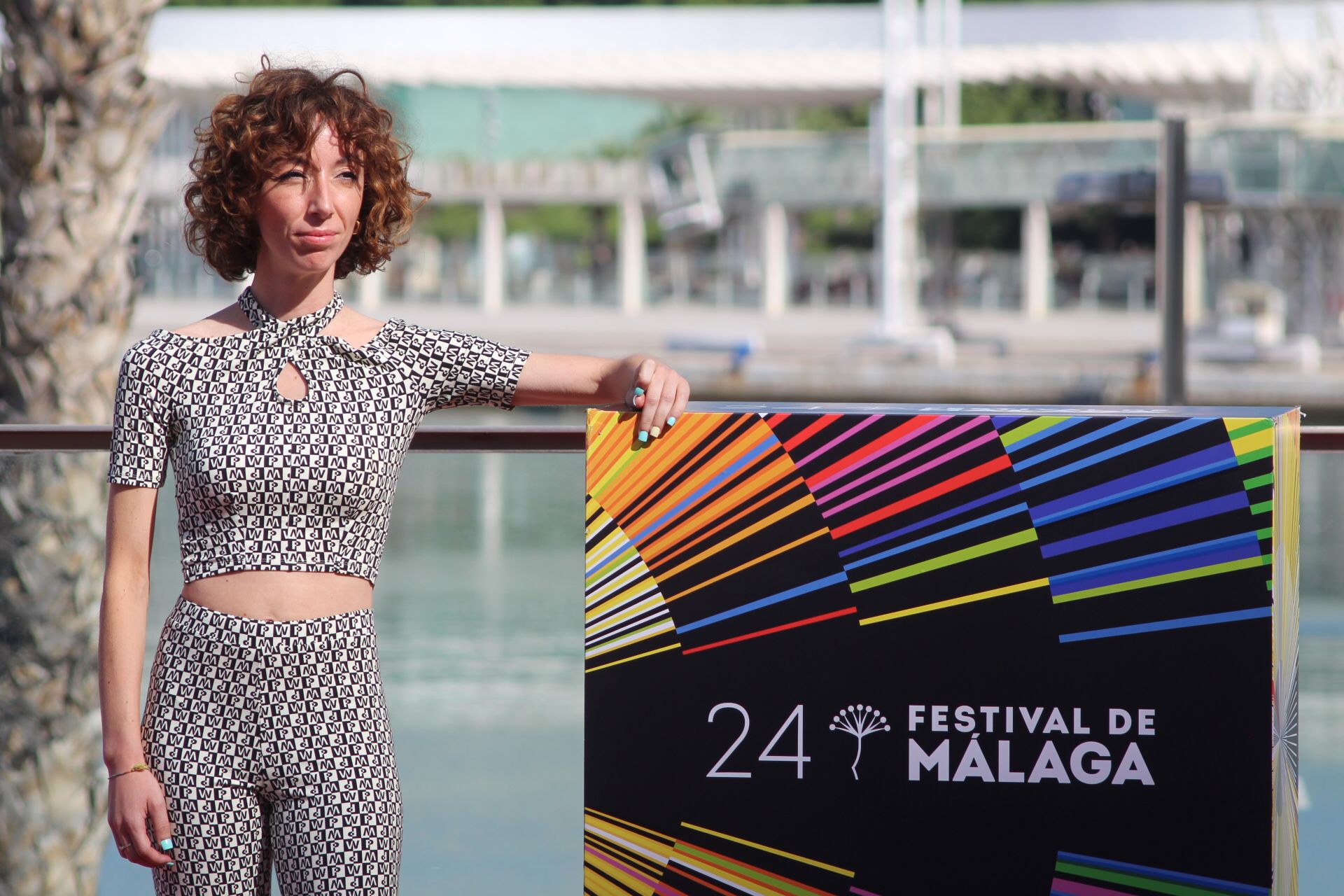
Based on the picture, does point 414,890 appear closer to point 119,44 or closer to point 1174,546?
point 1174,546

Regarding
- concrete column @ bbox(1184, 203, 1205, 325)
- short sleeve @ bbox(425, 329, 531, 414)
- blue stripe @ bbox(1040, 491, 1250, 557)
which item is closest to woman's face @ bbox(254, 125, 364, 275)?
short sleeve @ bbox(425, 329, 531, 414)

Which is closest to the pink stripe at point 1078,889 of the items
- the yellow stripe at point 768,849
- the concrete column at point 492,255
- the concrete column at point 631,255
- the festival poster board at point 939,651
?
the festival poster board at point 939,651

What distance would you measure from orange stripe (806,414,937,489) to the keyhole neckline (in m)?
0.61

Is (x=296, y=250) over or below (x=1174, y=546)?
over

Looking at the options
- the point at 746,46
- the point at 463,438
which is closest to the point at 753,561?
the point at 463,438

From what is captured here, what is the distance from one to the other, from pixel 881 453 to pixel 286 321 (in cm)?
73

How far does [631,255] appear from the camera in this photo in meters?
39.6

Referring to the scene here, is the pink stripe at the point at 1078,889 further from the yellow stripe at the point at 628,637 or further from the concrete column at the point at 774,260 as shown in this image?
the concrete column at the point at 774,260

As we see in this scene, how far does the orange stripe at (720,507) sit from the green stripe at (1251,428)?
50cm

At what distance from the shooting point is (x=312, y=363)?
1.92m

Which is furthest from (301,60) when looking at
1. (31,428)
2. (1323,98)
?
(1323,98)

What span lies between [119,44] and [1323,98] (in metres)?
31.9

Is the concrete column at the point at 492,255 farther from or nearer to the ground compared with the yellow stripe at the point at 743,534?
farther from the ground

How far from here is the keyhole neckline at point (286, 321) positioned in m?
1.93
